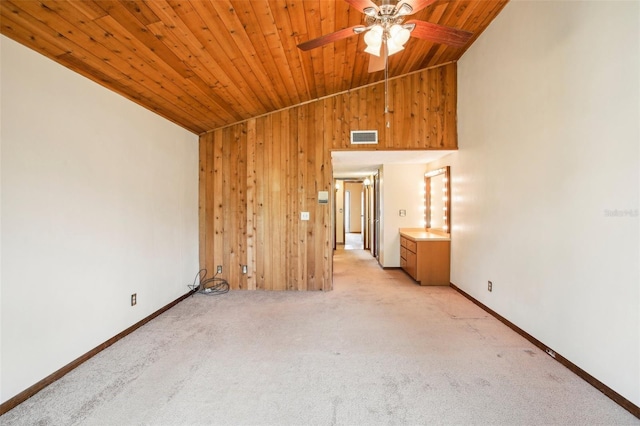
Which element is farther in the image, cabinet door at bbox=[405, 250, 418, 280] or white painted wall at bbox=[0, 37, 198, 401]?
cabinet door at bbox=[405, 250, 418, 280]

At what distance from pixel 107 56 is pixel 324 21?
5.88ft

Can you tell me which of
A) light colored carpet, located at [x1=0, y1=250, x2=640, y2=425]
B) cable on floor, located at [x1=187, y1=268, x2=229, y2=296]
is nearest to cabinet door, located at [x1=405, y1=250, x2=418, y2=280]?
light colored carpet, located at [x1=0, y1=250, x2=640, y2=425]

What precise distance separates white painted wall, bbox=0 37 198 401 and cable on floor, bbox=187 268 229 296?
0.86m

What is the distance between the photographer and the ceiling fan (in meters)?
1.90

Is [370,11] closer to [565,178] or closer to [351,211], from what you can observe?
[565,178]

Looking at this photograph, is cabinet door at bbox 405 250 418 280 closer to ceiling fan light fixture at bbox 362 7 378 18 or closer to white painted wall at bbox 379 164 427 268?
white painted wall at bbox 379 164 427 268

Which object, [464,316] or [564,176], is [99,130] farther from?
[464,316]

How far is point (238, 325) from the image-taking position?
10.2ft

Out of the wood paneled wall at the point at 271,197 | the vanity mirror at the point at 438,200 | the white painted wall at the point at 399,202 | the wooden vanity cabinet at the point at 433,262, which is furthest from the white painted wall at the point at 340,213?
the wood paneled wall at the point at 271,197

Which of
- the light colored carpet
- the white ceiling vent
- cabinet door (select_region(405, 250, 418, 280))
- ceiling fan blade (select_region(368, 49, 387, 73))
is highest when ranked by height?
ceiling fan blade (select_region(368, 49, 387, 73))

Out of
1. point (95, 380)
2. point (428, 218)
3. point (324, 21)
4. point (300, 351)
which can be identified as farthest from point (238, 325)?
point (428, 218)

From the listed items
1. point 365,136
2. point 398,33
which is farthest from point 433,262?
point 398,33

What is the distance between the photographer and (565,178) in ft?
7.53

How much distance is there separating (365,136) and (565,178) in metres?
2.50
